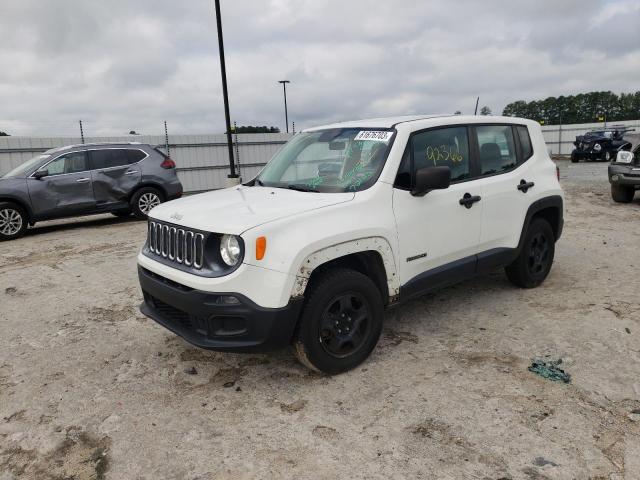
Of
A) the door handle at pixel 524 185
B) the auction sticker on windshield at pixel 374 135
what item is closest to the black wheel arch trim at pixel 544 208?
the door handle at pixel 524 185

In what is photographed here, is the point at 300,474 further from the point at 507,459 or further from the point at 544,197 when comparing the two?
the point at 544,197

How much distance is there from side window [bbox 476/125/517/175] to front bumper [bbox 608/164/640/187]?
6.93 m

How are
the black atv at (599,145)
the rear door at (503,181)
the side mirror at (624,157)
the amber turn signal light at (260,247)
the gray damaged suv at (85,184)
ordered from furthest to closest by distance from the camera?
1. the black atv at (599,145)
2. the side mirror at (624,157)
3. the gray damaged suv at (85,184)
4. the rear door at (503,181)
5. the amber turn signal light at (260,247)

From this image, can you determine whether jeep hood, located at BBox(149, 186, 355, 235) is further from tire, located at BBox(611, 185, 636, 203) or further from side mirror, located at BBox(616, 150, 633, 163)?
tire, located at BBox(611, 185, 636, 203)

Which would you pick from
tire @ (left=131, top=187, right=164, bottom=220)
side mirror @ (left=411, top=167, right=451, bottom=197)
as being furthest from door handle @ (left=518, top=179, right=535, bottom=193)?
tire @ (left=131, top=187, right=164, bottom=220)

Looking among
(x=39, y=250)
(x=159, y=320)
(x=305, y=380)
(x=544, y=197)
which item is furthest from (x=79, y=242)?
(x=544, y=197)

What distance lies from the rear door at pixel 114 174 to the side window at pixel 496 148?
8063mm

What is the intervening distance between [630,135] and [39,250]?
11.8 metres

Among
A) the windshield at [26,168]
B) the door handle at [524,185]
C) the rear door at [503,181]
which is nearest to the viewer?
the rear door at [503,181]

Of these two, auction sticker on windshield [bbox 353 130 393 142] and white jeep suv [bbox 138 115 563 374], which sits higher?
auction sticker on windshield [bbox 353 130 393 142]

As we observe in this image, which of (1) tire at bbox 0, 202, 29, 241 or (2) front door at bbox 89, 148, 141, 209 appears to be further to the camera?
(2) front door at bbox 89, 148, 141, 209

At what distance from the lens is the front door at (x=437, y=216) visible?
372 cm

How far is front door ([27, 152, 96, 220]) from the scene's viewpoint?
9523mm

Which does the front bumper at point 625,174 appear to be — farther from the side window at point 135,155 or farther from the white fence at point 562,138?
the white fence at point 562,138
